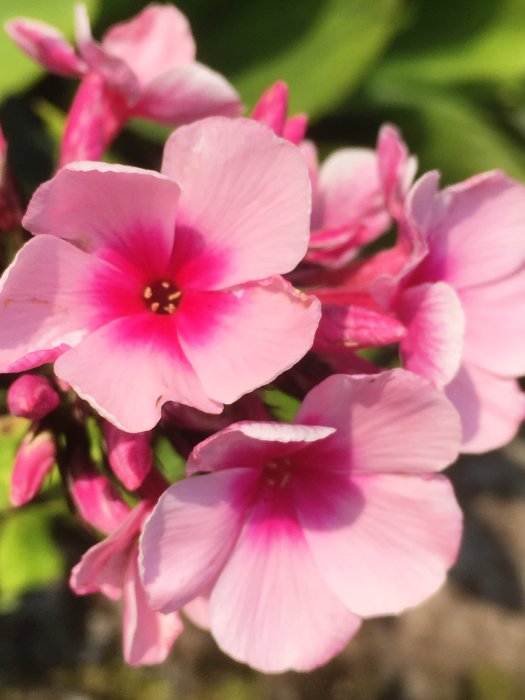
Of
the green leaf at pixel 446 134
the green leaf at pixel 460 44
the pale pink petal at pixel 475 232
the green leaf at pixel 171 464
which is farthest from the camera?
the green leaf at pixel 460 44

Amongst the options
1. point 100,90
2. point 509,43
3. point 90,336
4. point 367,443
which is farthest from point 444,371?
point 509,43

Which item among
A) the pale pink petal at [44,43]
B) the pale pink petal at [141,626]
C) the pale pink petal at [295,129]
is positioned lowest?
the pale pink petal at [141,626]

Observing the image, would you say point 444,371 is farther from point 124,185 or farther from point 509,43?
point 509,43

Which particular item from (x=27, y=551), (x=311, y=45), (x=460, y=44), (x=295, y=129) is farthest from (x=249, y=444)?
(x=460, y=44)

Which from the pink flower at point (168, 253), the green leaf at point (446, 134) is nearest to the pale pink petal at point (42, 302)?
the pink flower at point (168, 253)

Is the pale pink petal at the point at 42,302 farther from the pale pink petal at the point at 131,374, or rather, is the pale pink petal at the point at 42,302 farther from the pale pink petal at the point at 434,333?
the pale pink petal at the point at 434,333

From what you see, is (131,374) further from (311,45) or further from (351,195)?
(311,45)

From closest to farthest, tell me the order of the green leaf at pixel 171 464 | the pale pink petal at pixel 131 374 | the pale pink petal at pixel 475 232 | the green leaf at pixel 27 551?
the pale pink petal at pixel 131 374
the pale pink petal at pixel 475 232
the green leaf at pixel 171 464
the green leaf at pixel 27 551
